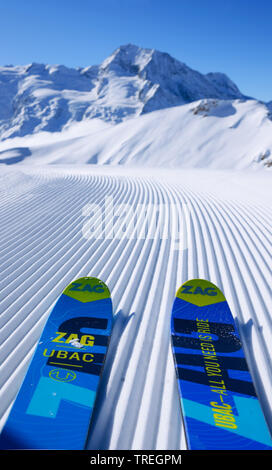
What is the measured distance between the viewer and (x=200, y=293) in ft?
13.0

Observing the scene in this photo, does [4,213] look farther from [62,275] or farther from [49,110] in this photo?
[49,110]

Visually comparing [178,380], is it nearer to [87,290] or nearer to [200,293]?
[200,293]

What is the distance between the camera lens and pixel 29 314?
3.85 meters

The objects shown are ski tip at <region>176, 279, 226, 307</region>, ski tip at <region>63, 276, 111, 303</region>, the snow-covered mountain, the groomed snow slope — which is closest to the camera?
the groomed snow slope

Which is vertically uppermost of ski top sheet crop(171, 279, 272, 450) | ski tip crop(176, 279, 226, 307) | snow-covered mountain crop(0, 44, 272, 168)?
snow-covered mountain crop(0, 44, 272, 168)

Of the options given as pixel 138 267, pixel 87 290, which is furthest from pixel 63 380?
pixel 138 267

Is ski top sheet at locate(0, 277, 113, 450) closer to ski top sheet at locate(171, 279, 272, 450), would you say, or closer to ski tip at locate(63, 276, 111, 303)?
ski tip at locate(63, 276, 111, 303)

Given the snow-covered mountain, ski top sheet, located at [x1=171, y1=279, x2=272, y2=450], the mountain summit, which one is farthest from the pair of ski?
the mountain summit

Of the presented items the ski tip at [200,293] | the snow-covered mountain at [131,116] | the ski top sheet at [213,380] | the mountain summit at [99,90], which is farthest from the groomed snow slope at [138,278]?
the mountain summit at [99,90]

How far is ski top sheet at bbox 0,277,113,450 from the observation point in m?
2.24

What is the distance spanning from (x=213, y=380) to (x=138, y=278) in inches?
91.3
